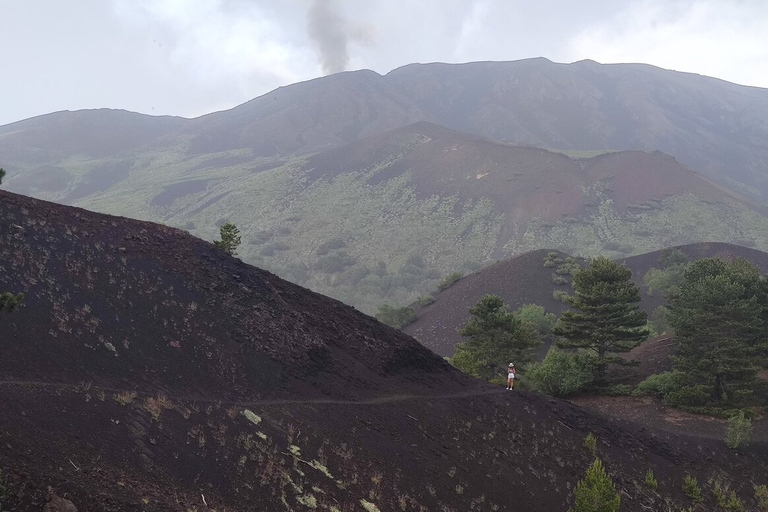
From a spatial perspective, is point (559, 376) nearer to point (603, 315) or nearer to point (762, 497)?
point (603, 315)

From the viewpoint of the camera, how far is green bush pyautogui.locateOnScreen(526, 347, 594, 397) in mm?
31516

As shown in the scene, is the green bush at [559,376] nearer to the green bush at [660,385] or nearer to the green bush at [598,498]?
the green bush at [660,385]

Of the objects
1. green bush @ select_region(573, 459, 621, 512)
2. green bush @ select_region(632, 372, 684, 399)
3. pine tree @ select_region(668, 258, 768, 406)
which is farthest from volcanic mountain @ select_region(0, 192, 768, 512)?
green bush @ select_region(632, 372, 684, 399)

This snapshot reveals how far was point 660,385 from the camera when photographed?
3100 cm

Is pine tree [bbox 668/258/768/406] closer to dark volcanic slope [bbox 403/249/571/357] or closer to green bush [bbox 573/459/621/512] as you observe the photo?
green bush [bbox 573/459/621/512]

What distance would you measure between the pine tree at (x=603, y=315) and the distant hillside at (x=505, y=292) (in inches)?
763

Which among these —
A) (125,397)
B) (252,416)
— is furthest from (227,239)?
(125,397)

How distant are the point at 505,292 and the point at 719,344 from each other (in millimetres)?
33631

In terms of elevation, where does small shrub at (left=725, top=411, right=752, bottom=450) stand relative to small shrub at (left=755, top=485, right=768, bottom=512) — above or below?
above

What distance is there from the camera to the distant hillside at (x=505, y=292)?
56.9m

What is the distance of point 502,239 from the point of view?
4063 inches

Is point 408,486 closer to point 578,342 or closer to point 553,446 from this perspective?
point 553,446

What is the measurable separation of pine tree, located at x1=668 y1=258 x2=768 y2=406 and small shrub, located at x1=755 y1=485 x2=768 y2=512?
27.1 feet

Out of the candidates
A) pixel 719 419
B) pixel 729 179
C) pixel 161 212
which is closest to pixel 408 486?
pixel 719 419
